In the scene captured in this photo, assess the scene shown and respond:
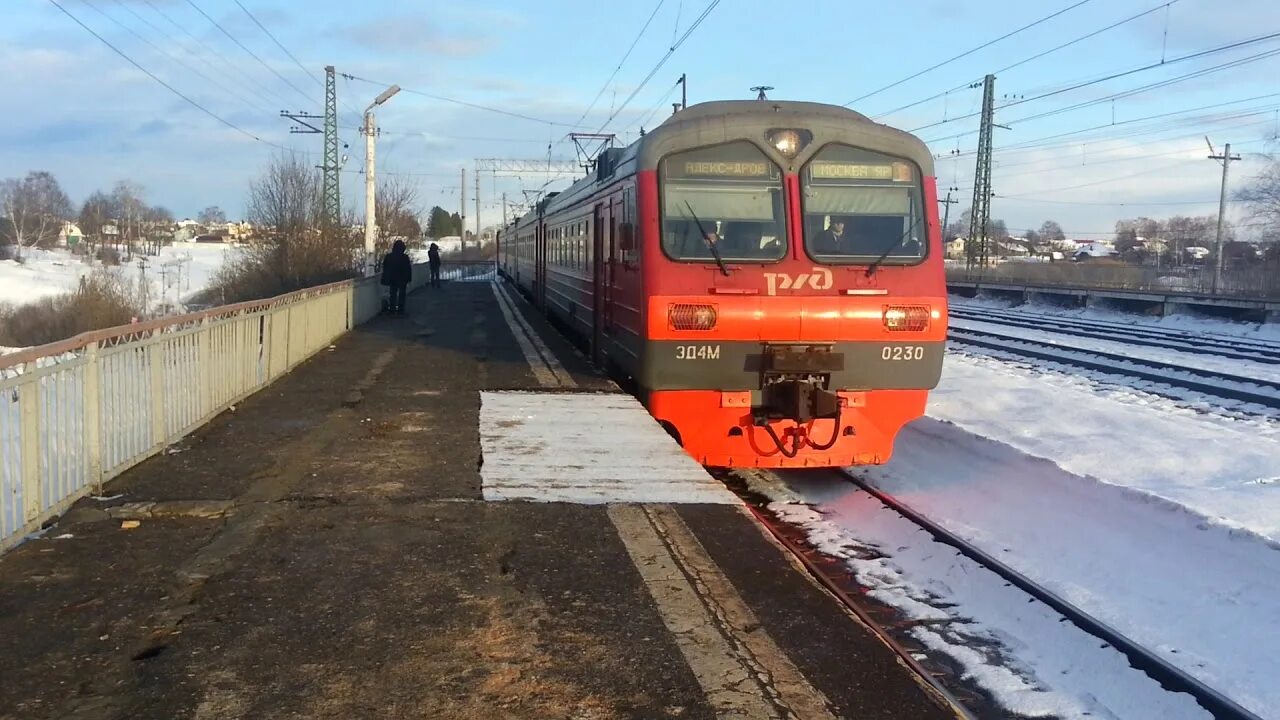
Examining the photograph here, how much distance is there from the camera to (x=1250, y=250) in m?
64.4

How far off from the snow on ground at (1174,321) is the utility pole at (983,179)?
10351mm

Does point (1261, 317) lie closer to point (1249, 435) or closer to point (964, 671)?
point (1249, 435)

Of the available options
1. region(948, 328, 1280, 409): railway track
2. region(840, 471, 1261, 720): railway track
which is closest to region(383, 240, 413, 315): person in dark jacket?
region(948, 328, 1280, 409): railway track

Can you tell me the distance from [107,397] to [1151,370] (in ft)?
52.1

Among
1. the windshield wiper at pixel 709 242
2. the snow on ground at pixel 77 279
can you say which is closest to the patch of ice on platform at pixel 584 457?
the windshield wiper at pixel 709 242

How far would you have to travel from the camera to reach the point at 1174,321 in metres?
29.4

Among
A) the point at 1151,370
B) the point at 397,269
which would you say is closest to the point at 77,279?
the point at 397,269

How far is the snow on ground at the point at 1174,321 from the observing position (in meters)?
25.8

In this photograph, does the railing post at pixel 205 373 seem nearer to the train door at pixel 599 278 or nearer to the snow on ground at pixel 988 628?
the train door at pixel 599 278

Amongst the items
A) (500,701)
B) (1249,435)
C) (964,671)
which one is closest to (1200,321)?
(1249,435)

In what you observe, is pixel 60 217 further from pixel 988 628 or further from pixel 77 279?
pixel 988 628

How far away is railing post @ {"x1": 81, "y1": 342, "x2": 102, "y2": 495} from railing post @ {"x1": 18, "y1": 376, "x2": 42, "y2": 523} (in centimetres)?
67

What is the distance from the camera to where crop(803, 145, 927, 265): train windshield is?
8.74 meters

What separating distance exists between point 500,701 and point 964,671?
8.35ft
